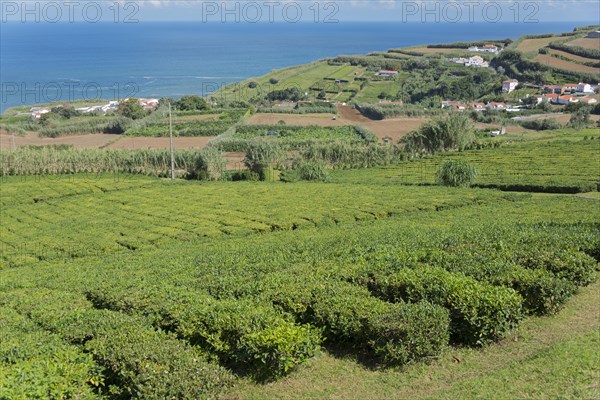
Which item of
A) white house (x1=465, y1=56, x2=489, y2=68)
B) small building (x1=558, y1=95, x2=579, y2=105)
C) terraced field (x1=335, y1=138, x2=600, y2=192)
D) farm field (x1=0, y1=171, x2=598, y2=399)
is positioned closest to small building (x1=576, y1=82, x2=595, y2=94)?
small building (x1=558, y1=95, x2=579, y2=105)

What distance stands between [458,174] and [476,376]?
33864 millimetres

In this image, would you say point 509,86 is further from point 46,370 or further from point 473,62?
point 46,370

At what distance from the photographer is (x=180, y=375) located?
9133 mm

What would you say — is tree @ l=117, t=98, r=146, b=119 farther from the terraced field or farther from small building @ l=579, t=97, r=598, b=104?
small building @ l=579, t=97, r=598, b=104

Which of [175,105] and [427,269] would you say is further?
[175,105]

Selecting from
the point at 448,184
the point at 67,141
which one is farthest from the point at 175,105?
the point at 448,184

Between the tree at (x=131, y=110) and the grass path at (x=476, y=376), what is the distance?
96.5m

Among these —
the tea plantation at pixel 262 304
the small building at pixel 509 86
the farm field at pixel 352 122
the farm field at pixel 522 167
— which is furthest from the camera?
the small building at pixel 509 86

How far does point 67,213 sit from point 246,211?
10.7 m

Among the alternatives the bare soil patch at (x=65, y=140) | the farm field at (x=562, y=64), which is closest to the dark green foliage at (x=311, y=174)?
the bare soil patch at (x=65, y=140)

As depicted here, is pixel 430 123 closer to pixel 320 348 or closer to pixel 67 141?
pixel 67 141

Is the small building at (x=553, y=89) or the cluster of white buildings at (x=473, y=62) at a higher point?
the cluster of white buildings at (x=473, y=62)

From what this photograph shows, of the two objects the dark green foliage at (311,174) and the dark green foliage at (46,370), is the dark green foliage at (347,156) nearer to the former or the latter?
the dark green foliage at (311,174)

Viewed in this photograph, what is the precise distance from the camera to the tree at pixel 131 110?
101188mm
